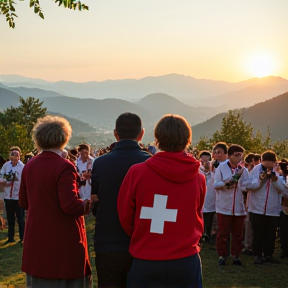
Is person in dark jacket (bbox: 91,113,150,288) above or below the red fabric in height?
above

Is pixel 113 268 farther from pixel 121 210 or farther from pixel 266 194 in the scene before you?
pixel 266 194

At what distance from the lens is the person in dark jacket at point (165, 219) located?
3.18 metres

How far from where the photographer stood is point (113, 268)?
3.80m

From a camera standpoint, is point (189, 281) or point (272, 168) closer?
point (189, 281)

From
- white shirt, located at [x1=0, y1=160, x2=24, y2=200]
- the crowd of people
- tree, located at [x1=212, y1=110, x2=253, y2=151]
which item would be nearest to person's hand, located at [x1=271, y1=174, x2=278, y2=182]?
the crowd of people

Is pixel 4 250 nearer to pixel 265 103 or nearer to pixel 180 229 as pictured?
pixel 180 229

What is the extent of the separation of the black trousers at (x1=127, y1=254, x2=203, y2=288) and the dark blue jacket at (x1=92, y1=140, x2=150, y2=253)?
1.78 feet

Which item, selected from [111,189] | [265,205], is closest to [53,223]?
[111,189]

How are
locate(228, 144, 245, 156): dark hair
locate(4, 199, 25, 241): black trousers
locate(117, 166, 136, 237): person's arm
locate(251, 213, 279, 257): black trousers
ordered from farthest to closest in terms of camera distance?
locate(4, 199, 25, 241): black trousers, locate(251, 213, 279, 257): black trousers, locate(228, 144, 245, 156): dark hair, locate(117, 166, 136, 237): person's arm

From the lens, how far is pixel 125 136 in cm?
393

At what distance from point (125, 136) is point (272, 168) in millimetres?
4349

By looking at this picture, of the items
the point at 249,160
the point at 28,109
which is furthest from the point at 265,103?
the point at 249,160

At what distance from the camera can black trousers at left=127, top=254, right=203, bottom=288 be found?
10.5ft

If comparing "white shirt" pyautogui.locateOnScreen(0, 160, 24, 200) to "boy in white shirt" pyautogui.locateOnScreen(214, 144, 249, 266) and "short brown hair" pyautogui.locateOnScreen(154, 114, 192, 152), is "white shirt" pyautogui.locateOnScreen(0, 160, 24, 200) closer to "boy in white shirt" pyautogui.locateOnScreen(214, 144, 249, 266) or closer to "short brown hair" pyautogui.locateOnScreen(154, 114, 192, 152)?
"boy in white shirt" pyautogui.locateOnScreen(214, 144, 249, 266)
